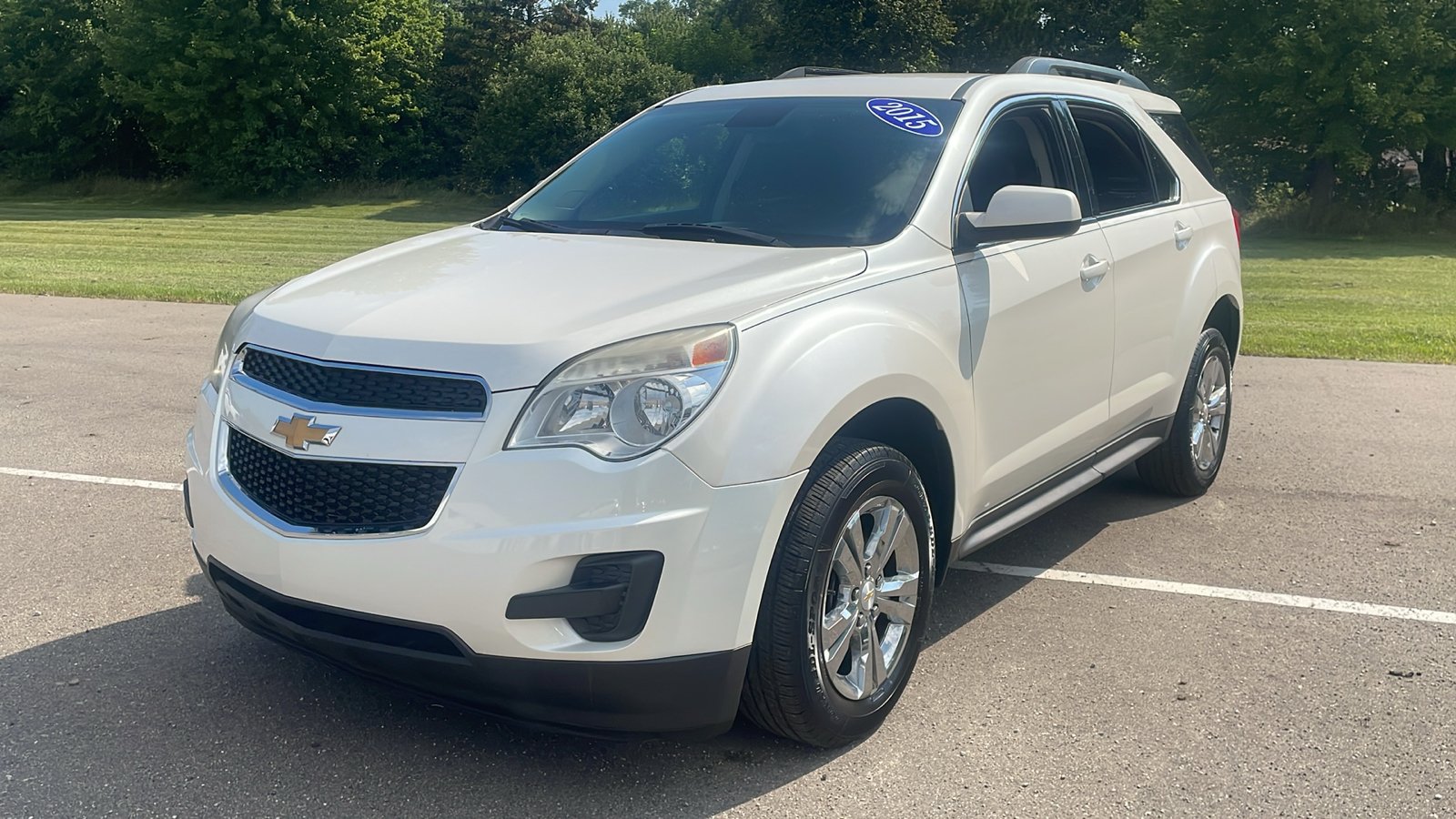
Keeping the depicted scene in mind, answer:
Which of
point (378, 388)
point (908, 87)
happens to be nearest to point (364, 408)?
point (378, 388)

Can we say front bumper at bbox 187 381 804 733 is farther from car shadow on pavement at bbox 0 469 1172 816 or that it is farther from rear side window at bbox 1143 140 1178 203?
rear side window at bbox 1143 140 1178 203

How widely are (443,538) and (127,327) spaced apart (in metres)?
9.71

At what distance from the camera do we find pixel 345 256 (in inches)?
899

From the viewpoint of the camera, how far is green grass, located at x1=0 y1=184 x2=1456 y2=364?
1206cm

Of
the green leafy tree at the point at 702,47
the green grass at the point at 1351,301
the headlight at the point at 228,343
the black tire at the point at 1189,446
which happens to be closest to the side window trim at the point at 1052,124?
the black tire at the point at 1189,446

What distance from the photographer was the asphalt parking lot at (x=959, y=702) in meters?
3.21

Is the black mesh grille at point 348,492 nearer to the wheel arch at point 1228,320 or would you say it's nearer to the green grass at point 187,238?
the wheel arch at point 1228,320

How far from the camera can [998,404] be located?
410cm

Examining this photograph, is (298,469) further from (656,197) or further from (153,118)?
(153,118)

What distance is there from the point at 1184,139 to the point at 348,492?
15.5 feet

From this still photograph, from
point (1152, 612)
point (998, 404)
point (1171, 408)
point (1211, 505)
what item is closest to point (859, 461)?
point (998, 404)

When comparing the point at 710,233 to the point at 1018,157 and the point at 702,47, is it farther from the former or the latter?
the point at 702,47

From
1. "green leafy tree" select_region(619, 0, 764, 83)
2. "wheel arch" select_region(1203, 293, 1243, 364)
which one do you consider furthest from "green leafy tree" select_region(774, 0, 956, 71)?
"wheel arch" select_region(1203, 293, 1243, 364)

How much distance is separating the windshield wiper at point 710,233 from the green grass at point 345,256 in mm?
8025
